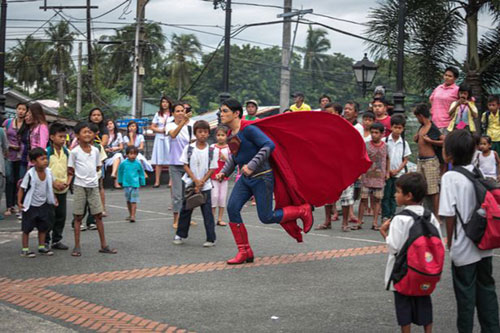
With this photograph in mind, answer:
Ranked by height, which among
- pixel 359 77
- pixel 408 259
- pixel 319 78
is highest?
pixel 319 78

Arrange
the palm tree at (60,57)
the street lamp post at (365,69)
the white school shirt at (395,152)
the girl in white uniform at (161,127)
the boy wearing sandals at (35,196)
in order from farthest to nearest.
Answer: the palm tree at (60,57) < the street lamp post at (365,69) < the girl in white uniform at (161,127) < the white school shirt at (395,152) < the boy wearing sandals at (35,196)

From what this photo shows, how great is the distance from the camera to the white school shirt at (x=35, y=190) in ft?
30.3

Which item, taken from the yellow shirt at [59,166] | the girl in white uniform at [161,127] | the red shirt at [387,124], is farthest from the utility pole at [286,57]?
the yellow shirt at [59,166]

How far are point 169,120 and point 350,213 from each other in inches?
138

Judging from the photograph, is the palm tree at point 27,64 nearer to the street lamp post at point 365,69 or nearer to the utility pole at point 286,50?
the utility pole at point 286,50

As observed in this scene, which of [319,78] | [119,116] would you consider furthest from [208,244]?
[319,78]

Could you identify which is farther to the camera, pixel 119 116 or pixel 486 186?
pixel 119 116

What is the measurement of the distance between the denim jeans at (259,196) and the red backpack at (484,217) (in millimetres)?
3276

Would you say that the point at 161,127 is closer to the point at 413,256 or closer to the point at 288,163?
the point at 288,163

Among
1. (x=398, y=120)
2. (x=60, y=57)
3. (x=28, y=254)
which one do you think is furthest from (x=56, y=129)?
(x=60, y=57)

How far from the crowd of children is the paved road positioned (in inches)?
22.0

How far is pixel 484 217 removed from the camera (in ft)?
17.4

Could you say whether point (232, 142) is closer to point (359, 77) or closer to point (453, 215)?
point (453, 215)

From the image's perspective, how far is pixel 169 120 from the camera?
44.2 feet
